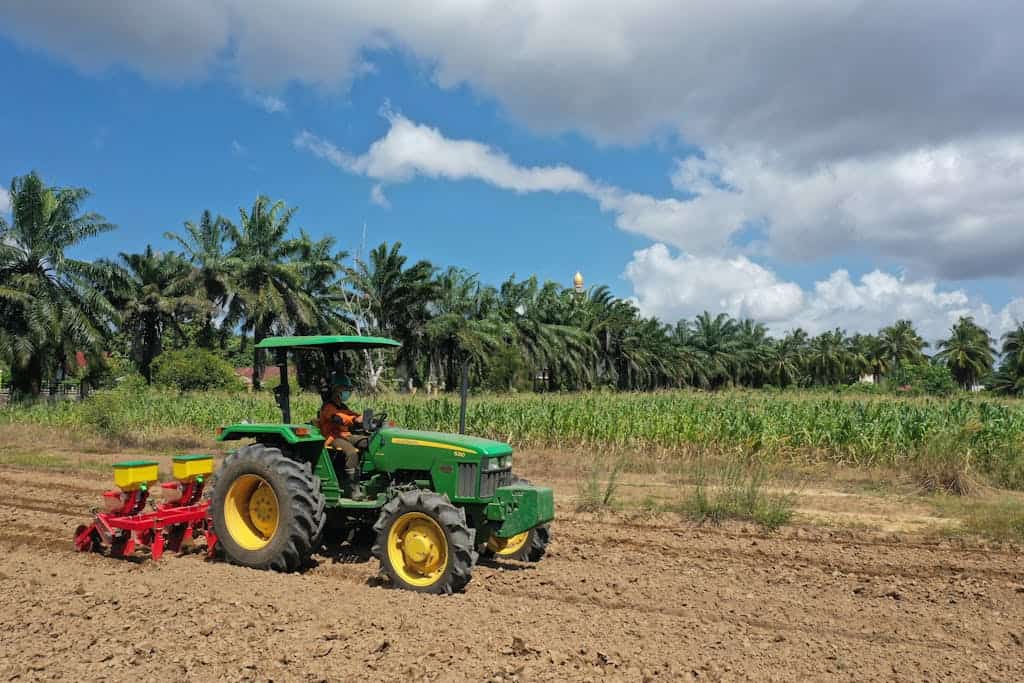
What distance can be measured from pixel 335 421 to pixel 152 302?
35210mm

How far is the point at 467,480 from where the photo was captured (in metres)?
6.71

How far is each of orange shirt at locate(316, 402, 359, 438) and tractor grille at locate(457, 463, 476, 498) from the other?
144 centimetres

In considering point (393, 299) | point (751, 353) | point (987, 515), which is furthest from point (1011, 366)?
point (987, 515)

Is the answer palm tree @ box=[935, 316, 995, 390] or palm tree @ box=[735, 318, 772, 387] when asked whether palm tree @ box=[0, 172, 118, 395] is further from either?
palm tree @ box=[935, 316, 995, 390]

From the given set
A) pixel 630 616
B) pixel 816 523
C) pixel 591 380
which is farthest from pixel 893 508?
pixel 591 380

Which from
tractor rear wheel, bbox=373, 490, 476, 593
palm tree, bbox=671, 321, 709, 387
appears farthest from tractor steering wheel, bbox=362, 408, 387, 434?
palm tree, bbox=671, 321, 709, 387

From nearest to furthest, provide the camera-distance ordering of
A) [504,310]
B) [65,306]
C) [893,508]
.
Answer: [893,508], [65,306], [504,310]

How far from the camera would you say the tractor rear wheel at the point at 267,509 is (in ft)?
22.7

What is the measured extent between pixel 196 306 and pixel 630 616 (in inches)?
1390

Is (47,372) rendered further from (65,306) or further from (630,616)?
(630,616)

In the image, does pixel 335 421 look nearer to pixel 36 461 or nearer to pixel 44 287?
pixel 36 461

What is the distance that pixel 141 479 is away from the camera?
755cm

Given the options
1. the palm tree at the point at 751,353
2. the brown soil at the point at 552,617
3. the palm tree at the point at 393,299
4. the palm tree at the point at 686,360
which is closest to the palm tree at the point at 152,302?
the palm tree at the point at 393,299

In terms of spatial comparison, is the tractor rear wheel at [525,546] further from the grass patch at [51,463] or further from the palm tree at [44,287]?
the palm tree at [44,287]
